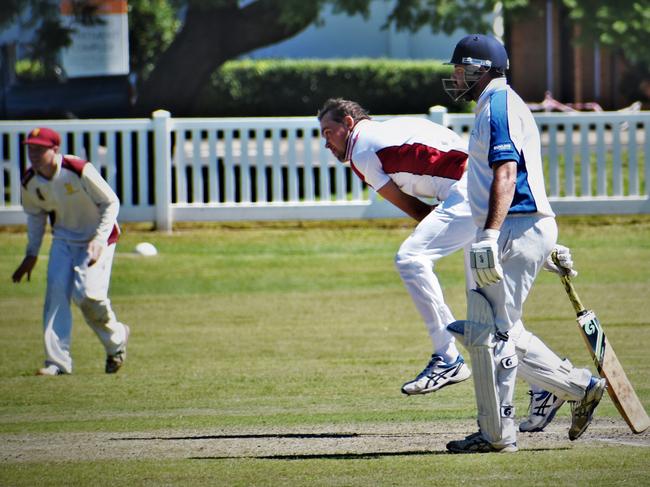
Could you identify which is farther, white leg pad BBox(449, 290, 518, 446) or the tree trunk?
the tree trunk

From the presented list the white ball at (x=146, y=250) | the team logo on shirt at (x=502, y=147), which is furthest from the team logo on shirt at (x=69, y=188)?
the white ball at (x=146, y=250)

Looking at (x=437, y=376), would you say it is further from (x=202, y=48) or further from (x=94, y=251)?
(x=202, y=48)

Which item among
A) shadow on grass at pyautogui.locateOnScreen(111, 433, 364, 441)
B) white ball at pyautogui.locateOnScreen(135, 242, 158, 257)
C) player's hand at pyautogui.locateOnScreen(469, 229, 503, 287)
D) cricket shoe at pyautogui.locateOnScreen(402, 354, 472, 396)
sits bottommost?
white ball at pyautogui.locateOnScreen(135, 242, 158, 257)

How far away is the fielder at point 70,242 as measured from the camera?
31.8ft

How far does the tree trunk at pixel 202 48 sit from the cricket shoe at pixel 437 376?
1602cm

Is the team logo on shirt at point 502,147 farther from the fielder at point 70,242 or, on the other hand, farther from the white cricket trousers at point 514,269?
the fielder at point 70,242

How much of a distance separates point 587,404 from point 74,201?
4.59m

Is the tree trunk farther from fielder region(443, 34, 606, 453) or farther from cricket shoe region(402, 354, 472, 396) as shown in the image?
fielder region(443, 34, 606, 453)

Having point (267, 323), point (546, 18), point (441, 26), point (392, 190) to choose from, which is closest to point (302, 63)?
point (546, 18)

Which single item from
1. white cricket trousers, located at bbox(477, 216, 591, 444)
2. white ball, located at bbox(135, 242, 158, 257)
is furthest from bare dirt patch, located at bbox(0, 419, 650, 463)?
white ball, located at bbox(135, 242, 158, 257)

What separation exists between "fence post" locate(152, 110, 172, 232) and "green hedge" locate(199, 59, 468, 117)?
1664cm

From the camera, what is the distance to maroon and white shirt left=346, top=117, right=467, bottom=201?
7773mm

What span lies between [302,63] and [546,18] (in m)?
6.66

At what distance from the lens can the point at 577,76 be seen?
33.1 metres
